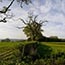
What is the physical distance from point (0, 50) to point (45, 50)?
8.03 m

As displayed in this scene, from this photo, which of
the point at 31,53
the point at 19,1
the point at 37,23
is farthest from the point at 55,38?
the point at 19,1

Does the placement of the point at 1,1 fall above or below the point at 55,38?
above

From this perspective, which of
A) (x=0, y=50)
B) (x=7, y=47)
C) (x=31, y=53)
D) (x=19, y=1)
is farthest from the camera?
(x=7, y=47)

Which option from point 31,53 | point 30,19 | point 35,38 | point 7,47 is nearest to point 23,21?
point 30,19

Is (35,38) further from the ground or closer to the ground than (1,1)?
closer to the ground

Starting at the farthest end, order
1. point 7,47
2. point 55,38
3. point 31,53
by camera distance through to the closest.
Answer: point 55,38, point 7,47, point 31,53

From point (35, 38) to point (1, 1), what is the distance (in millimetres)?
52502

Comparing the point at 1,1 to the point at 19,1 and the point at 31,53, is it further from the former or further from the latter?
the point at 31,53

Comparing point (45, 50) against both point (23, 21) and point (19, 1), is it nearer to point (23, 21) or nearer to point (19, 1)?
point (19, 1)

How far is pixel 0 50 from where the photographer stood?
→ 41.8m

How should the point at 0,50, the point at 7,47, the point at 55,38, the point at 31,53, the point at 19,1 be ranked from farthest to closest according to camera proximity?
the point at 55,38, the point at 7,47, the point at 0,50, the point at 31,53, the point at 19,1

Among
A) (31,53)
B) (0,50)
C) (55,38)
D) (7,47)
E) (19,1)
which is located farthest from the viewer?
(55,38)

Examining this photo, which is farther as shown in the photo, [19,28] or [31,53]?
[19,28]

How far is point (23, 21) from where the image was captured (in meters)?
78.2
